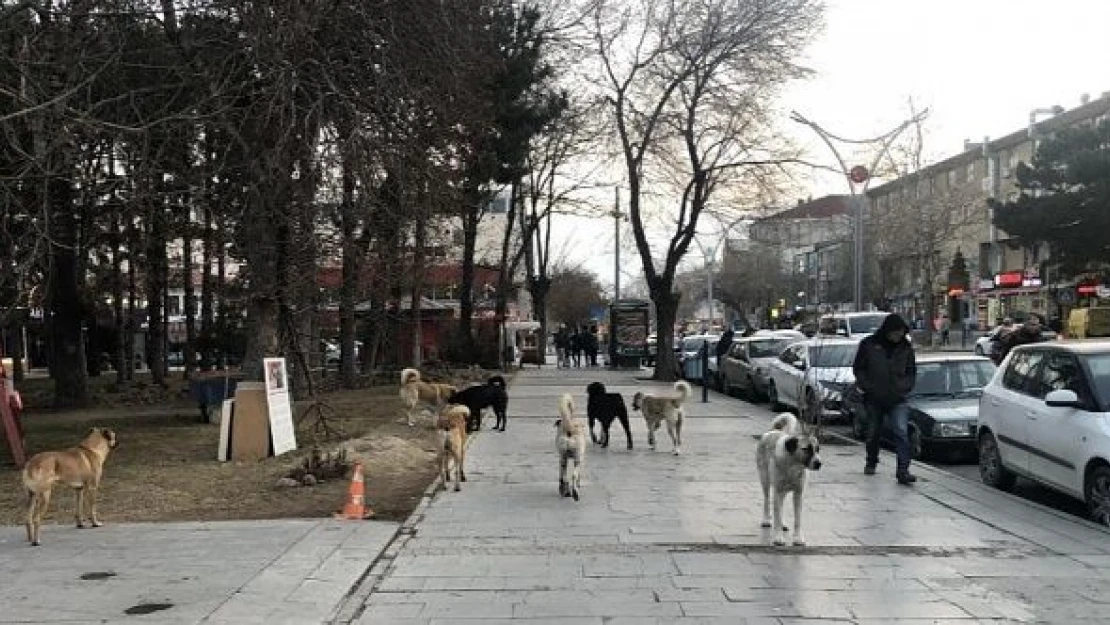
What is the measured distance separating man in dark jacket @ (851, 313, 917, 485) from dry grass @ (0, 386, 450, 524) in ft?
15.7

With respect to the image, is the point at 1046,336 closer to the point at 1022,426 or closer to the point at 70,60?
the point at 1022,426

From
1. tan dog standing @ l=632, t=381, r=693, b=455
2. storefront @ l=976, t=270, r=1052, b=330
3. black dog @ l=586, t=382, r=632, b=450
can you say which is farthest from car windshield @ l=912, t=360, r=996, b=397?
storefront @ l=976, t=270, r=1052, b=330

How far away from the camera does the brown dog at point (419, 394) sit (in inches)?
687

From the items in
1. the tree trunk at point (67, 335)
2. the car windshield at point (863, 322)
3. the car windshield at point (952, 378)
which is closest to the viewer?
the car windshield at point (952, 378)

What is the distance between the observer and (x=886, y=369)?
11734 mm

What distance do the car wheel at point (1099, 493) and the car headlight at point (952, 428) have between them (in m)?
4.29

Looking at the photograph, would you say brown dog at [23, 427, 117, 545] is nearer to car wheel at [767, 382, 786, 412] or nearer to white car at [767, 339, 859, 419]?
white car at [767, 339, 859, 419]

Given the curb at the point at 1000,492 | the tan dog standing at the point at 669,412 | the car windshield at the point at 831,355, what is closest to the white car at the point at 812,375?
the car windshield at the point at 831,355

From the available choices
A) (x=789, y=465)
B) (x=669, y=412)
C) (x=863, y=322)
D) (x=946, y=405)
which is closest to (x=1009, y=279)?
(x=863, y=322)

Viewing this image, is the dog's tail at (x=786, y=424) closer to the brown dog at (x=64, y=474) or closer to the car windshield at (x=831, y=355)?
the brown dog at (x=64, y=474)

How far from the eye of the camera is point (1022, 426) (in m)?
10.5

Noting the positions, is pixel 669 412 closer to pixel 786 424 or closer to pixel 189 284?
pixel 786 424

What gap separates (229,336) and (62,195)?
56.6 ft

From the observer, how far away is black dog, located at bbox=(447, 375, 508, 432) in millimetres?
16344
